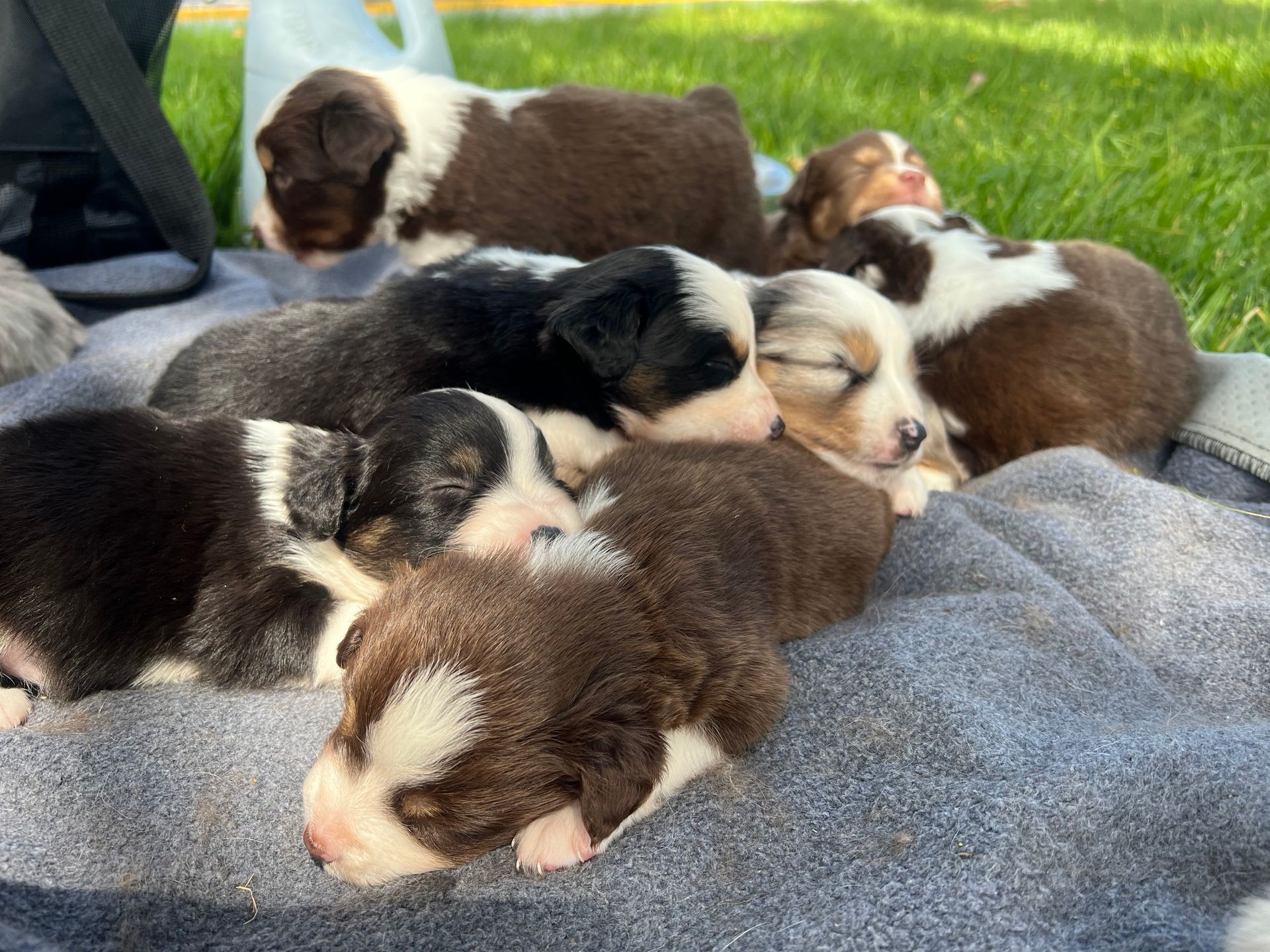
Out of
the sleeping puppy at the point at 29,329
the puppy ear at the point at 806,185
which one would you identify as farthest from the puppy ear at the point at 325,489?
the puppy ear at the point at 806,185

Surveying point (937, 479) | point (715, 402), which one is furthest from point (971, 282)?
point (715, 402)

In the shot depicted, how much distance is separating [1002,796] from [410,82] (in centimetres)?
458

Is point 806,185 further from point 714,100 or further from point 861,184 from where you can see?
point 714,100

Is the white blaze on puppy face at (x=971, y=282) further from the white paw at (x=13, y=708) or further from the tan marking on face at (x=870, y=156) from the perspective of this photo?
the white paw at (x=13, y=708)

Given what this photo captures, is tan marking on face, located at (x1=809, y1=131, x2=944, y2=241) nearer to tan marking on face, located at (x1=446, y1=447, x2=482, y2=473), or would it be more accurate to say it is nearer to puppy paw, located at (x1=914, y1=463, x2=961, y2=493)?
puppy paw, located at (x1=914, y1=463, x2=961, y2=493)

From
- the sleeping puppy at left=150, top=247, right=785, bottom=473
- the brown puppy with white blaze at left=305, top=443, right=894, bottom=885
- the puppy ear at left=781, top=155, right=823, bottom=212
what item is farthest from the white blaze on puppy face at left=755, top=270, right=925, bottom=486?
the puppy ear at left=781, top=155, right=823, bottom=212

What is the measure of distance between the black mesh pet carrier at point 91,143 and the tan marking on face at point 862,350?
10.5 feet

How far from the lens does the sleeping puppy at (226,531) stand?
2725 millimetres

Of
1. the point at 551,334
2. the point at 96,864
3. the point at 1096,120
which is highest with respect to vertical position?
the point at 551,334

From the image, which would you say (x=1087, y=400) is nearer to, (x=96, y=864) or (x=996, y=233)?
(x=996, y=233)

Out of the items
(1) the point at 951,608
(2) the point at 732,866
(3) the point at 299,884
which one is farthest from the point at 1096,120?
(3) the point at 299,884

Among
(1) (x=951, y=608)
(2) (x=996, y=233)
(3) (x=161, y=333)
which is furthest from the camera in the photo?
(2) (x=996, y=233)

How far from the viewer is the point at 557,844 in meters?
2.28

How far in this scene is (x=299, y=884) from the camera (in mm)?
2289
